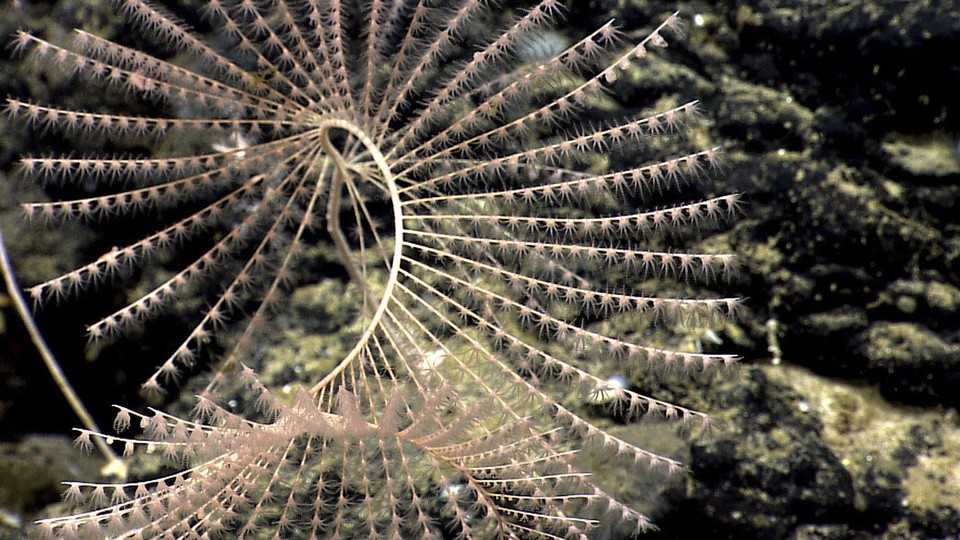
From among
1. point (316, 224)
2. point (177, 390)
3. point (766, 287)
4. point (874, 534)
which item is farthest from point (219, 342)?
point (874, 534)

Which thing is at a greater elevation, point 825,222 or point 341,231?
point 825,222

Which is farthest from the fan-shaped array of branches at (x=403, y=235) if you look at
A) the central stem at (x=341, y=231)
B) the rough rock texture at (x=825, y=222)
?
the rough rock texture at (x=825, y=222)

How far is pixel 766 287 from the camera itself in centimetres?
325

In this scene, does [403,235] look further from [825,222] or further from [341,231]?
[825,222]

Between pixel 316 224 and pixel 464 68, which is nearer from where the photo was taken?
pixel 464 68

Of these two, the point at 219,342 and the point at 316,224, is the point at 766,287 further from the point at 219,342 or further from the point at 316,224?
the point at 219,342

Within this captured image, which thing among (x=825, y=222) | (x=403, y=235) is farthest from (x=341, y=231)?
(x=825, y=222)

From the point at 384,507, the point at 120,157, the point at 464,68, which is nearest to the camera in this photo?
the point at 384,507

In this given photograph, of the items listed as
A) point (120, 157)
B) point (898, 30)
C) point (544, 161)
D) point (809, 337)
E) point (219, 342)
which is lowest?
point (219, 342)

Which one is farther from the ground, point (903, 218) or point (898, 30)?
point (898, 30)

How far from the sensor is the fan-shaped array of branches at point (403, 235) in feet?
8.41

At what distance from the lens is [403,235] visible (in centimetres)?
298

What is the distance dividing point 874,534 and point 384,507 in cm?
199

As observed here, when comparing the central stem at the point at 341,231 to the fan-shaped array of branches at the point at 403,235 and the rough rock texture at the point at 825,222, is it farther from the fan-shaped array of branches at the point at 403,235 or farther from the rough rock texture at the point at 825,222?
the rough rock texture at the point at 825,222
